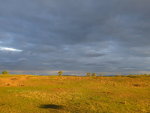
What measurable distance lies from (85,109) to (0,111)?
28.4 feet

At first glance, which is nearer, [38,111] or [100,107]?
[38,111]

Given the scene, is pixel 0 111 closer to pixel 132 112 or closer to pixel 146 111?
pixel 132 112

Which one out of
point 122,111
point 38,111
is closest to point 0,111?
point 38,111

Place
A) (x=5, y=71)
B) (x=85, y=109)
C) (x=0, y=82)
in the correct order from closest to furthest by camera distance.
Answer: (x=85, y=109), (x=0, y=82), (x=5, y=71)

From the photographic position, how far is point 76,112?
579 inches

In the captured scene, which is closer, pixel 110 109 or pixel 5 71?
pixel 110 109

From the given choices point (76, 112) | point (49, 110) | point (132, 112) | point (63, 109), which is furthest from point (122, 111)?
point (49, 110)

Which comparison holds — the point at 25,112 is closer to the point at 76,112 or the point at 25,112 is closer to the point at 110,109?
the point at 76,112

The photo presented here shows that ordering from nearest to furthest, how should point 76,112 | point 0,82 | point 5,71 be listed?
point 76,112, point 0,82, point 5,71

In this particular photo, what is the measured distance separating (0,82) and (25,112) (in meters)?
29.6

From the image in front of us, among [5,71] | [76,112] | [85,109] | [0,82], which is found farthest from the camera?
[5,71]

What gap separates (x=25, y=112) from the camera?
49.5 feet

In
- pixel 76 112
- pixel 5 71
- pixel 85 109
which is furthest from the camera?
pixel 5 71

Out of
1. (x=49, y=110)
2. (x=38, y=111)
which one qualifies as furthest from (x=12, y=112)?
(x=49, y=110)
